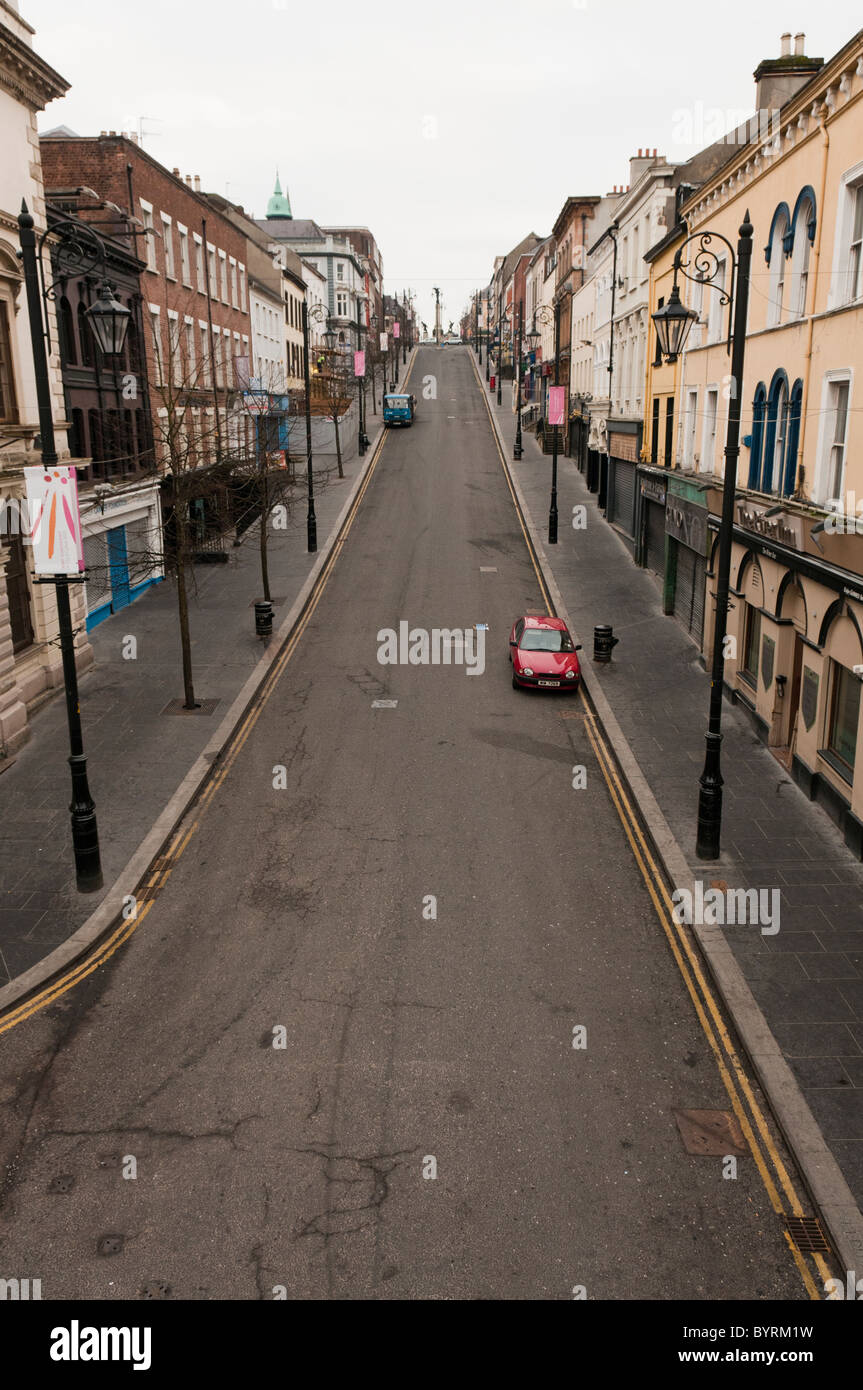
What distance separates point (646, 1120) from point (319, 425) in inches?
2414

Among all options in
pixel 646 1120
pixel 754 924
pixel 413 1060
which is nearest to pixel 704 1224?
pixel 646 1120

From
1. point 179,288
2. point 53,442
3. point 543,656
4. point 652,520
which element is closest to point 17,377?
point 53,442

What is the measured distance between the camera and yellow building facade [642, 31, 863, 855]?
13641mm

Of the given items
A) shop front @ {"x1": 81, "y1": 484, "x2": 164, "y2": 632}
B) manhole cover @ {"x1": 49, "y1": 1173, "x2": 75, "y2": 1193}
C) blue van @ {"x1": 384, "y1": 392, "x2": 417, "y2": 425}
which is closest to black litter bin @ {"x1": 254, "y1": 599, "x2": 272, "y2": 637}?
shop front @ {"x1": 81, "y1": 484, "x2": 164, "y2": 632}

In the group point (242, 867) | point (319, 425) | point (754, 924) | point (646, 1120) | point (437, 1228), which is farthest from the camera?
point (319, 425)

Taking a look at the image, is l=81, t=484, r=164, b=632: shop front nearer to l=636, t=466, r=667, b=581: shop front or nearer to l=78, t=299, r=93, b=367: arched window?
l=78, t=299, r=93, b=367: arched window

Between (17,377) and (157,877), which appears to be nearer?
(157,877)

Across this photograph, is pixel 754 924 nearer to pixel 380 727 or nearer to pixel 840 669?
pixel 840 669

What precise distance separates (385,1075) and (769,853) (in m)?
6.85

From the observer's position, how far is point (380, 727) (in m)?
18.8

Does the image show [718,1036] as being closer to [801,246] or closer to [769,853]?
[769,853]

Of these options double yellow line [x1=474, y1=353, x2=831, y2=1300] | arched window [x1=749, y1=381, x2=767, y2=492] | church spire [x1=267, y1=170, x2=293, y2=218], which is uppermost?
church spire [x1=267, y1=170, x2=293, y2=218]

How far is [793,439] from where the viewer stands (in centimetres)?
1656

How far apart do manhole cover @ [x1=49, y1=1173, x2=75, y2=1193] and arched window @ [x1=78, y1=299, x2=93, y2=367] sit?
22.2 metres
